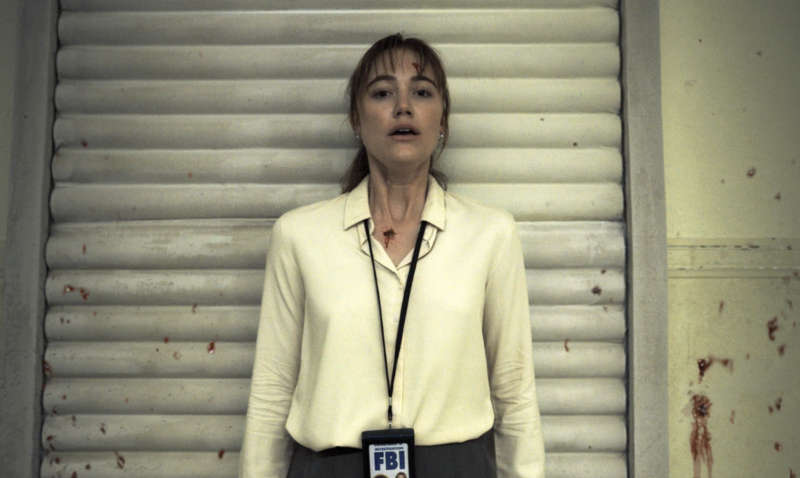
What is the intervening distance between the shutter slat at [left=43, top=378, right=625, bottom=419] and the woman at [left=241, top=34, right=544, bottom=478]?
455 millimetres

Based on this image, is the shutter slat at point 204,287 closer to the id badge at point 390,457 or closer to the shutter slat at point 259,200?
the shutter slat at point 259,200

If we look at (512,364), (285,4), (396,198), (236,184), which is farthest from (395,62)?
(512,364)

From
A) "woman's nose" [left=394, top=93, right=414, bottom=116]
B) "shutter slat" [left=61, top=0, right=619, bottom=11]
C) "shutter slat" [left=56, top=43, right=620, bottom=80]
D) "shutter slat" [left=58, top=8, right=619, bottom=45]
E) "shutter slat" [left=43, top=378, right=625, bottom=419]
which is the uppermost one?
"shutter slat" [left=61, top=0, right=619, bottom=11]

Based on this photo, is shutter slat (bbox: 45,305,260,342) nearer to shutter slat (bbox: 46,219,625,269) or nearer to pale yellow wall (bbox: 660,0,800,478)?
shutter slat (bbox: 46,219,625,269)

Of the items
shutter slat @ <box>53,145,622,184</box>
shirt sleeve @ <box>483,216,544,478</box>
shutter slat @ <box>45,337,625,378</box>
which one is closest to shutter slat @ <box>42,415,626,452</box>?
shutter slat @ <box>45,337,625,378</box>

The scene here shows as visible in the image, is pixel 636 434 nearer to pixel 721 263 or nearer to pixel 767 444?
pixel 767 444

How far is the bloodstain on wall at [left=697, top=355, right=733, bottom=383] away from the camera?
7.14 ft

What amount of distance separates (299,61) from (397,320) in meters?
1.28

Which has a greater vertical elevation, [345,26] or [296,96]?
[345,26]

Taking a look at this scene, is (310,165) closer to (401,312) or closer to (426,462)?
(401,312)

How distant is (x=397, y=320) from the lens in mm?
1600

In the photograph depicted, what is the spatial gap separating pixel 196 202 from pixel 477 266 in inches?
51.5

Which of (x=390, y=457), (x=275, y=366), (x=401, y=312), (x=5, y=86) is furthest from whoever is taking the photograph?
(x=5, y=86)

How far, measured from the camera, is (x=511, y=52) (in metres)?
2.18
